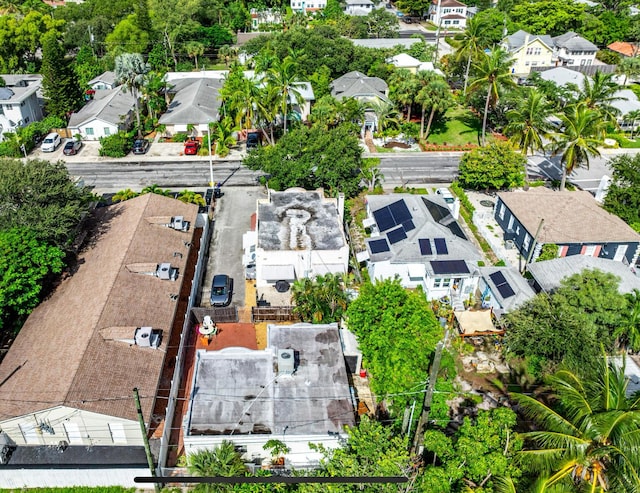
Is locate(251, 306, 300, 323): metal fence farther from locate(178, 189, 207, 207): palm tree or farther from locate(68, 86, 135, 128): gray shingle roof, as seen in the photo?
locate(68, 86, 135, 128): gray shingle roof

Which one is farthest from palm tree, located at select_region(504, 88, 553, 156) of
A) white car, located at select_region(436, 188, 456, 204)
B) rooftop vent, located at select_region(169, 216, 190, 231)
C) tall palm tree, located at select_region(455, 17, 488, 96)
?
rooftop vent, located at select_region(169, 216, 190, 231)

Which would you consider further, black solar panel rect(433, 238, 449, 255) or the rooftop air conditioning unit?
black solar panel rect(433, 238, 449, 255)

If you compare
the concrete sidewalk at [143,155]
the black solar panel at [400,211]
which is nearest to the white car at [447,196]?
the black solar panel at [400,211]

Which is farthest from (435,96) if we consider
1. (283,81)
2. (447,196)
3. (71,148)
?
(71,148)

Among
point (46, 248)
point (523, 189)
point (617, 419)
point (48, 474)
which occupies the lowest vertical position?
point (523, 189)

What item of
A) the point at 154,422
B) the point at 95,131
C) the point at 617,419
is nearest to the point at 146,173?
the point at 95,131

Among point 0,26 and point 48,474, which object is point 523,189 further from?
point 0,26
